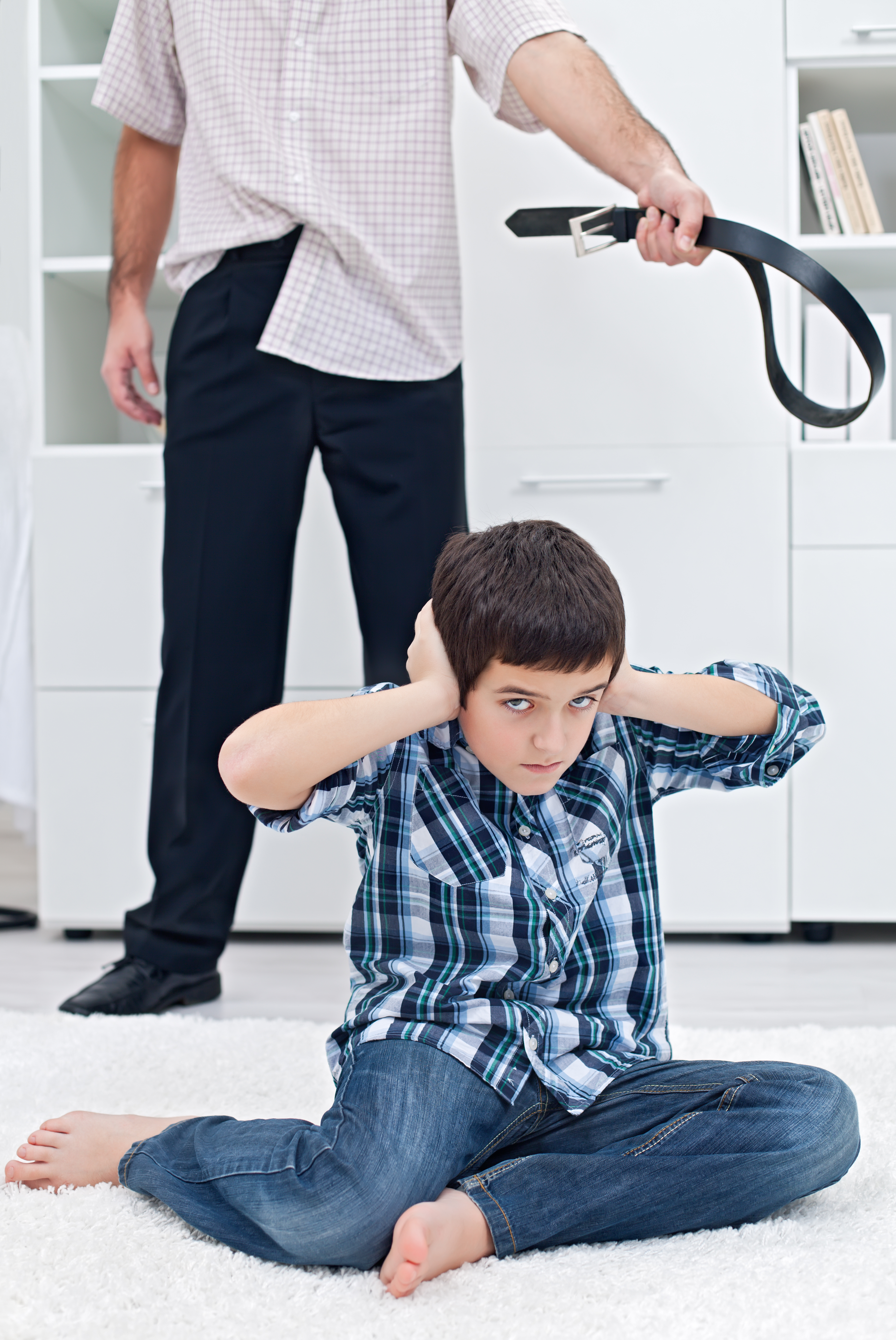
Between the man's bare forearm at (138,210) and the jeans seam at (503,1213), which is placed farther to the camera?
the man's bare forearm at (138,210)

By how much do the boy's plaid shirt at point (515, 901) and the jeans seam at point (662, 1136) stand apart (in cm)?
4

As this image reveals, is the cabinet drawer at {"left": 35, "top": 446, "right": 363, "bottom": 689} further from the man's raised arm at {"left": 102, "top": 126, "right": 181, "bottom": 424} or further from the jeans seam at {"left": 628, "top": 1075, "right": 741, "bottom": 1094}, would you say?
the jeans seam at {"left": 628, "top": 1075, "right": 741, "bottom": 1094}

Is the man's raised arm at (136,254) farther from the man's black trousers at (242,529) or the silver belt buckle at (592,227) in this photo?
the silver belt buckle at (592,227)

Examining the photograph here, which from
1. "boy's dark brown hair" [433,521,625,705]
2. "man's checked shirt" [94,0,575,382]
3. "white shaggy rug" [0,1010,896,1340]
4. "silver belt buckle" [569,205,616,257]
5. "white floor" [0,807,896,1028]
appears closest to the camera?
A: "white shaggy rug" [0,1010,896,1340]

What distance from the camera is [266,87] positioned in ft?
4.52

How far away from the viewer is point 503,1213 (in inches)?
30.3

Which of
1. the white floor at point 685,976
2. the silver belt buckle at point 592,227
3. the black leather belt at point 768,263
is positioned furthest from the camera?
the white floor at point 685,976

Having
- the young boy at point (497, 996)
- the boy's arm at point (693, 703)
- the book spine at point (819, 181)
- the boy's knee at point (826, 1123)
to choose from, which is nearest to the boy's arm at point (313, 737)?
the young boy at point (497, 996)

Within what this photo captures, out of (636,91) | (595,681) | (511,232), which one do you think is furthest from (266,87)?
(595,681)

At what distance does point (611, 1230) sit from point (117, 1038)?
2.19 feet

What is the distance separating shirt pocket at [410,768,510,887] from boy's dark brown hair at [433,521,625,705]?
8cm

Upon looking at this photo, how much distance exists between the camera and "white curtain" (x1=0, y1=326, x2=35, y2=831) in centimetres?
185

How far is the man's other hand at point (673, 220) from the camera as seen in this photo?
3.54 ft

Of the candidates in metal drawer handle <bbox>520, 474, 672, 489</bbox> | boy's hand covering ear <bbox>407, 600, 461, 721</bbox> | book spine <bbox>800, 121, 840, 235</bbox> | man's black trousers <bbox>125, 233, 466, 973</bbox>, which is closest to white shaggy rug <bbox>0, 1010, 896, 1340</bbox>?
boy's hand covering ear <bbox>407, 600, 461, 721</bbox>
